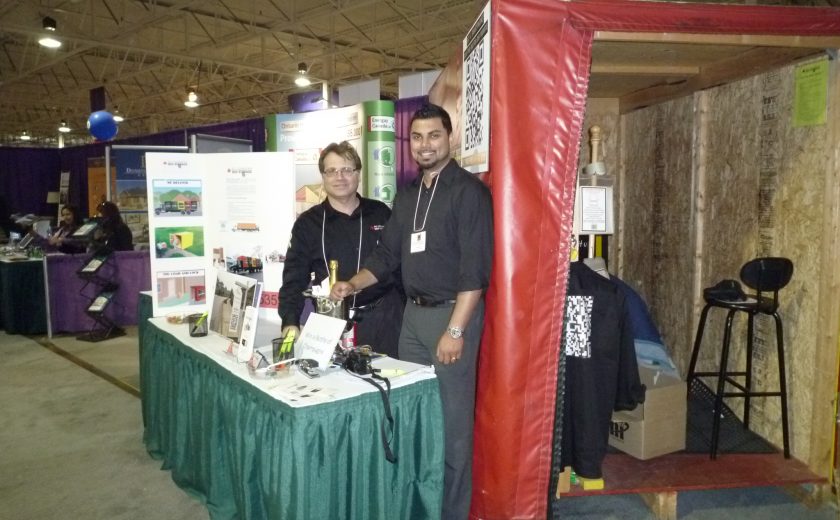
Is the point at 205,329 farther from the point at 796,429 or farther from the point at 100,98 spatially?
the point at 100,98

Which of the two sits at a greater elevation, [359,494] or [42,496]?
[359,494]

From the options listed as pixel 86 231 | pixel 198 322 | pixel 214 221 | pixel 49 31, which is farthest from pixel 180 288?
pixel 49 31

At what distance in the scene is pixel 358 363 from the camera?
196 cm

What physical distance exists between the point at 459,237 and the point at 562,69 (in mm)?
684

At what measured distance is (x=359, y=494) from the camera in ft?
5.83

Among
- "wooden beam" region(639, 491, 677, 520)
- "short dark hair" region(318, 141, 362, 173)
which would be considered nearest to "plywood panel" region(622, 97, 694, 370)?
"wooden beam" region(639, 491, 677, 520)

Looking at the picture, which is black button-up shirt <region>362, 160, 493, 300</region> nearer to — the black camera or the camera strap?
the black camera

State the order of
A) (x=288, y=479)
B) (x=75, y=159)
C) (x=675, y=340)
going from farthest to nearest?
(x=75, y=159), (x=675, y=340), (x=288, y=479)

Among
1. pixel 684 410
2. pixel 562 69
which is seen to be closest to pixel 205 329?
pixel 562 69

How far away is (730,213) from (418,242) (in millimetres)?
2070

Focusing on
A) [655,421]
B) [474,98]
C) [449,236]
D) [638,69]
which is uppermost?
[638,69]

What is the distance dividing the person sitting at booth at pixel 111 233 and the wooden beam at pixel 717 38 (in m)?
5.55

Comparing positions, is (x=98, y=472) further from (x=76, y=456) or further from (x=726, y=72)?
(x=726, y=72)

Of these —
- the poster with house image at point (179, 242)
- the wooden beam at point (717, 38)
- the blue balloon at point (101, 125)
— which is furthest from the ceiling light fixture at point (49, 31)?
the wooden beam at point (717, 38)
